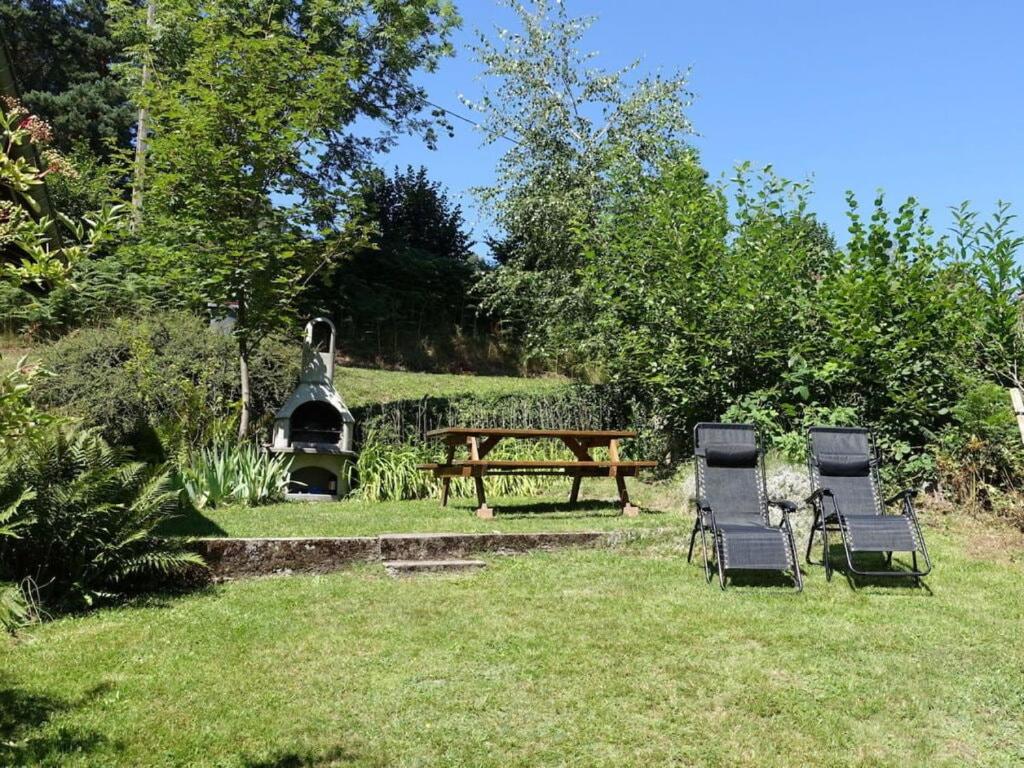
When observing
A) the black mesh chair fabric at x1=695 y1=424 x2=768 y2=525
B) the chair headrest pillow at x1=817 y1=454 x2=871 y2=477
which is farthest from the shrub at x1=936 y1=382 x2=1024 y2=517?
the black mesh chair fabric at x1=695 y1=424 x2=768 y2=525

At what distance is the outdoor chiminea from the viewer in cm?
1075

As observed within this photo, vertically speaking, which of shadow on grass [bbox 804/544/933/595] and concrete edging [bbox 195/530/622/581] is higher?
concrete edging [bbox 195/530/622/581]

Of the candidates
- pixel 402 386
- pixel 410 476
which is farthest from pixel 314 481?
pixel 402 386

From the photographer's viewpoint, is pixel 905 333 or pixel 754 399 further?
pixel 754 399

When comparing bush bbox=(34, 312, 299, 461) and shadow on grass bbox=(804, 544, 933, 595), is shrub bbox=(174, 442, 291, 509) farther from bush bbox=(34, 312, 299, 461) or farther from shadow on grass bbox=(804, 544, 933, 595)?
shadow on grass bbox=(804, 544, 933, 595)

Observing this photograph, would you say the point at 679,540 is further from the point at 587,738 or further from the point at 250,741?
the point at 250,741

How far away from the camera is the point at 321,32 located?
1806cm

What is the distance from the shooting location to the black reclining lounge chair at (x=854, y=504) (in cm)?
620

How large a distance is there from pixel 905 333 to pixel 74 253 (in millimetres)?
8801

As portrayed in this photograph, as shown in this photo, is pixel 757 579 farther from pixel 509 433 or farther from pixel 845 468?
pixel 509 433

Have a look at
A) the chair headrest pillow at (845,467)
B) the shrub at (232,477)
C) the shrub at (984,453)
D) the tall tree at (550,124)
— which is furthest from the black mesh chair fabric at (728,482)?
the tall tree at (550,124)

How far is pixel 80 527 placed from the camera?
17.7 feet

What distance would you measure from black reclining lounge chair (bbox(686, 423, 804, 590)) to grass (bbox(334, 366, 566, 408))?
6065 millimetres

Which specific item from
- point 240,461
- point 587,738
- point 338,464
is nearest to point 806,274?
point 338,464
